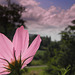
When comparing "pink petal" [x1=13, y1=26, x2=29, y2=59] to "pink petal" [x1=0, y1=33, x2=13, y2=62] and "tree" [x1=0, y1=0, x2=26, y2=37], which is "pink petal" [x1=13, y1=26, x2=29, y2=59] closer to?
"pink petal" [x1=0, y1=33, x2=13, y2=62]

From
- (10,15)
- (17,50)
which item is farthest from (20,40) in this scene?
(10,15)

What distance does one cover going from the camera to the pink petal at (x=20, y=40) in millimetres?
221

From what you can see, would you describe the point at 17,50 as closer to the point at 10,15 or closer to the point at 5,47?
the point at 5,47

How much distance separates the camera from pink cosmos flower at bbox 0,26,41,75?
0.22 metres

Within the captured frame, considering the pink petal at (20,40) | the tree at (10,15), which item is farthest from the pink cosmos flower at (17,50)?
the tree at (10,15)

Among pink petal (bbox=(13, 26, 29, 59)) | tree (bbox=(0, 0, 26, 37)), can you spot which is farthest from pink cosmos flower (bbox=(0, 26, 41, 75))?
tree (bbox=(0, 0, 26, 37))

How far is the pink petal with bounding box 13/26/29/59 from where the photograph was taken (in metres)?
0.22

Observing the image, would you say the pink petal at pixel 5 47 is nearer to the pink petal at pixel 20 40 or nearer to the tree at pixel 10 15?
the pink petal at pixel 20 40

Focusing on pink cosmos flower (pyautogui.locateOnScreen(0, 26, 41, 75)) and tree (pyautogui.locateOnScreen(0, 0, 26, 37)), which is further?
tree (pyautogui.locateOnScreen(0, 0, 26, 37))

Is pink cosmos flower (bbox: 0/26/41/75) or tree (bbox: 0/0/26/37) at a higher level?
tree (bbox: 0/0/26/37)

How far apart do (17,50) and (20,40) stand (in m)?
0.02

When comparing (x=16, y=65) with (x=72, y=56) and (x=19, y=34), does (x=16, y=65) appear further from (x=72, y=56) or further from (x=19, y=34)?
(x=72, y=56)

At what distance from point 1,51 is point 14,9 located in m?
14.2

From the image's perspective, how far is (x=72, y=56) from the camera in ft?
13.3
